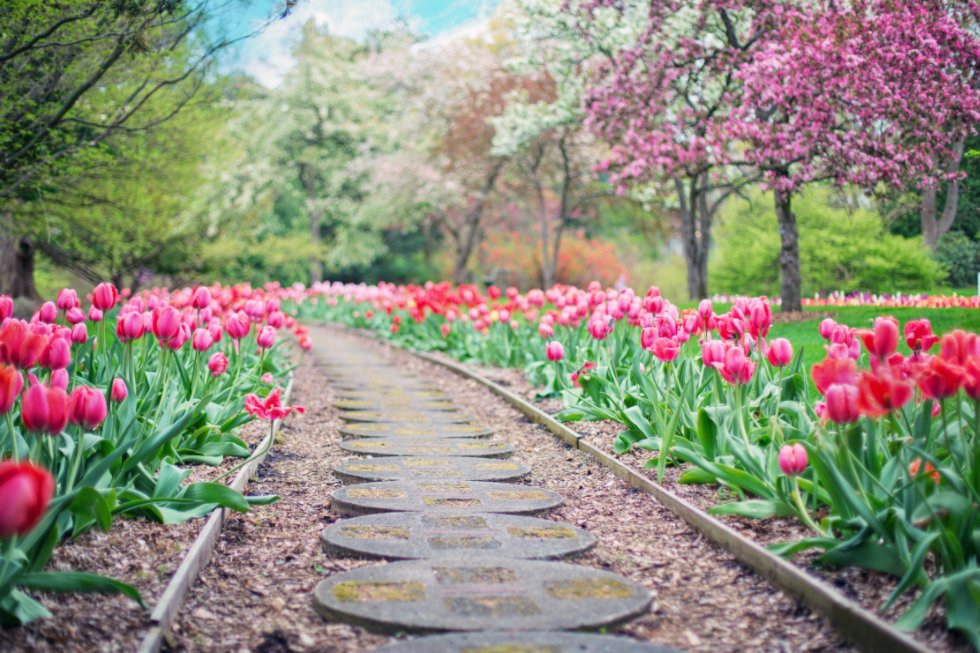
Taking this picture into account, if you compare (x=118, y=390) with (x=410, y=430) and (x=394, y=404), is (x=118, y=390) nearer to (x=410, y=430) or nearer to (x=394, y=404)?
(x=410, y=430)

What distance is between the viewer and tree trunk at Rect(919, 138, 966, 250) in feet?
28.2

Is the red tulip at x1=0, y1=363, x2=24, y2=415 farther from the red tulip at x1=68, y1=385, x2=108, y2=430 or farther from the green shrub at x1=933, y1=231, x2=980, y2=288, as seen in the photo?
the green shrub at x1=933, y1=231, x2=980, y2=288

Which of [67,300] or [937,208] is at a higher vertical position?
[937,208]

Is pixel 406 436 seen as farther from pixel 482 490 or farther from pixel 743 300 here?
pixel 743 300

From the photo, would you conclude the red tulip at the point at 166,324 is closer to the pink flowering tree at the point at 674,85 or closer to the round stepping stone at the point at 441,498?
the round stepping stone at the point at 441,498

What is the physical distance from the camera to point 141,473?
13.9 feet

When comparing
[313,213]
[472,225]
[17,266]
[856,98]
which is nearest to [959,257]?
[856,98]

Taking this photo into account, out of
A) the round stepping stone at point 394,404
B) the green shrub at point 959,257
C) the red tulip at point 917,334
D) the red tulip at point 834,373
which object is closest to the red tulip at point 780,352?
the red tulip at point 917,334

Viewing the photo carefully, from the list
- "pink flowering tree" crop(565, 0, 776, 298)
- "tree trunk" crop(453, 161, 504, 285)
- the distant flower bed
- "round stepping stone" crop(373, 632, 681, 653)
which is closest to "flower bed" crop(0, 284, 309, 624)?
"round stepping stone" crop(373, 632, 681, 653)

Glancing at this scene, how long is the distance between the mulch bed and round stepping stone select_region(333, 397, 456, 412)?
95.6 inches

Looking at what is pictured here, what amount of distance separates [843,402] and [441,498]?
2.46 metres

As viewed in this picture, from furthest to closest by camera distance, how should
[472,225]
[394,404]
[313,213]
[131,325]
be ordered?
[313,213] → [472,225] → [394,404] → [131,325]

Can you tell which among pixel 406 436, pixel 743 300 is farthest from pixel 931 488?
pixel 406 436

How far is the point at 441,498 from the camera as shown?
5.06 metres
